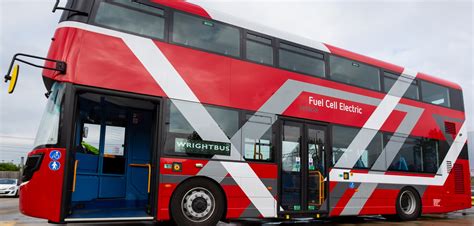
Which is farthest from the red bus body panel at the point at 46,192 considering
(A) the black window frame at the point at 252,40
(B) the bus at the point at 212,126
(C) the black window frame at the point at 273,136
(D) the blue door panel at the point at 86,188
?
(A) the black window frame at the point at 252,40

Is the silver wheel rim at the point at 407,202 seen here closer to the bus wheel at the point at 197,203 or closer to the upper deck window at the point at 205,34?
the bus wheel at the point at 197,203

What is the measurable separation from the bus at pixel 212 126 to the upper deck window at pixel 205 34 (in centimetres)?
2

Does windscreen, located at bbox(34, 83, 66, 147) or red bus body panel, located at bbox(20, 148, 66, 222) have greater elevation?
windscreen, located at bbox(34, 83, 66, 147)

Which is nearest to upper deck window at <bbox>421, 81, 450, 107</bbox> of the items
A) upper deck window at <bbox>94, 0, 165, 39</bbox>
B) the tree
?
upper deck window at <bbox>94, 0, 165, 39</bbox>

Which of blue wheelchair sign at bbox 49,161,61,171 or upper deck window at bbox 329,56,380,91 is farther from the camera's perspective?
upper deck window at bbox 329,56,380,91

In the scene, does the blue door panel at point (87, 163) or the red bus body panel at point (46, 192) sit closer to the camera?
the red bus body panel at point (46, 192)

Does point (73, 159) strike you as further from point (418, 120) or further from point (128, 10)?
point (418, 120)

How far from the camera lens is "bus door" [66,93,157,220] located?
8.17 metres

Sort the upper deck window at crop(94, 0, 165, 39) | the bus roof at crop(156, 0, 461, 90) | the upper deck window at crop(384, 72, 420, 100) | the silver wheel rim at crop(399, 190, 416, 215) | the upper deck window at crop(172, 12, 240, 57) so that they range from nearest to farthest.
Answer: the upper deck window at crop(94, 0, 165, 39), the upper deck window at crop(172, 12, 240, 57), the bus roof at crop(156, 0, 461, 90), the silver wheel rim at crop(399, 190, 416, 215), the upper deck window at crop(384, 72, 420, 100)

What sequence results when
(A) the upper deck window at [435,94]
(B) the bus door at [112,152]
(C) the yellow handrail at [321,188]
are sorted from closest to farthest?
(B) the bus door at [112,152] → (C) the yellow handrail at [321,188] → (A) the upper deck window at [435,94]

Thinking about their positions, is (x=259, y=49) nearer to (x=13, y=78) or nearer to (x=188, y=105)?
(x=188, y=105)

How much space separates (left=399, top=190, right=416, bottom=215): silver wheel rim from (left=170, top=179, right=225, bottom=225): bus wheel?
18.1 feet

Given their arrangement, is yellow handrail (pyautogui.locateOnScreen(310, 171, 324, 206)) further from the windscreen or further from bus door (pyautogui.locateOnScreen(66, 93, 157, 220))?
the windscreen

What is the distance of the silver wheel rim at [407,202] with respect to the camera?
10.6 meters
